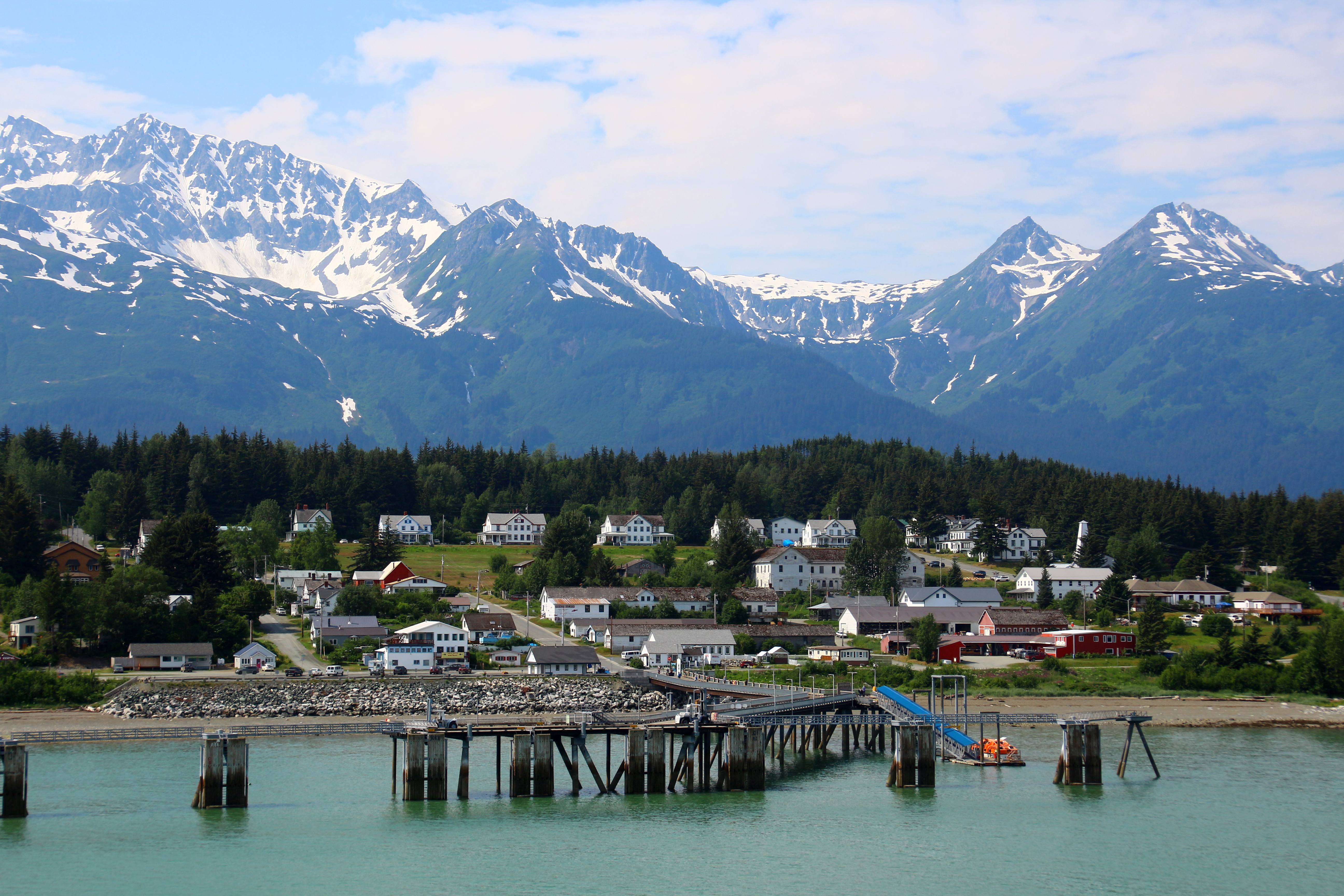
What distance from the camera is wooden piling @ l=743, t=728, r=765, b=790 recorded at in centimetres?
5353

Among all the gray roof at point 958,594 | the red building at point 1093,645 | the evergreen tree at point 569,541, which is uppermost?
the evergreen tree at point 569,541

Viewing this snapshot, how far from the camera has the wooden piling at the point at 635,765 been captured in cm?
5122

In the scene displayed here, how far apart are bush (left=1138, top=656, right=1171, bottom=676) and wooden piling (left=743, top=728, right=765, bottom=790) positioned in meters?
43.4

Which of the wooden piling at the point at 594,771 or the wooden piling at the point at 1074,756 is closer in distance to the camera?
the wooden piling at the point at 594,771

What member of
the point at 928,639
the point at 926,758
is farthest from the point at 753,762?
the point at 928,639

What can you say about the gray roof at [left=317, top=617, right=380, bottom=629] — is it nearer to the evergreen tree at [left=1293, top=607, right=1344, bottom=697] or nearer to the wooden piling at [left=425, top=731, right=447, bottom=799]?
the wooden piling at [left=425, top=731, right=447, bottom=799]

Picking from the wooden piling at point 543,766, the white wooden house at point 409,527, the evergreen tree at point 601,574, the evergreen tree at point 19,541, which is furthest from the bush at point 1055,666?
the white wooden house at point 409,527

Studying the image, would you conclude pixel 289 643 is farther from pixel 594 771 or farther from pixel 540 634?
pixel 594 771

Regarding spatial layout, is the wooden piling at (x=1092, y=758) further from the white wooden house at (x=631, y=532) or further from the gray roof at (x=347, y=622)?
the white wooden house at (x=631, y=532)

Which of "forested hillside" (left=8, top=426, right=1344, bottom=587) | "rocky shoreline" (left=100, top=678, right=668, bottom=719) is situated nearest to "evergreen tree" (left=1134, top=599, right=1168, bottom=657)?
"rocky shoreline" (left=100, top=678, right=668, bottom=719)

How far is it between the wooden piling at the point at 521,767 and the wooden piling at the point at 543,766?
0.25 metres

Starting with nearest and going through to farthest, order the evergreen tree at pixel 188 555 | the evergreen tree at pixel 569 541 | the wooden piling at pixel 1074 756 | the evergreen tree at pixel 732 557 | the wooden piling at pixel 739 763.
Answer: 1. the wooden piling at pixel 739 763
2. the wooden piling at pixel 1074 756
3. the evergreen tree at pixel 188 555
4. the evergreen tree at pixel 732 557
5. the evergreen tree at pixel 569 541

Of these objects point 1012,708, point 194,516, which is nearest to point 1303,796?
point 1012,708

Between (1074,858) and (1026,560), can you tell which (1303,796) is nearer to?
(1074,858)
